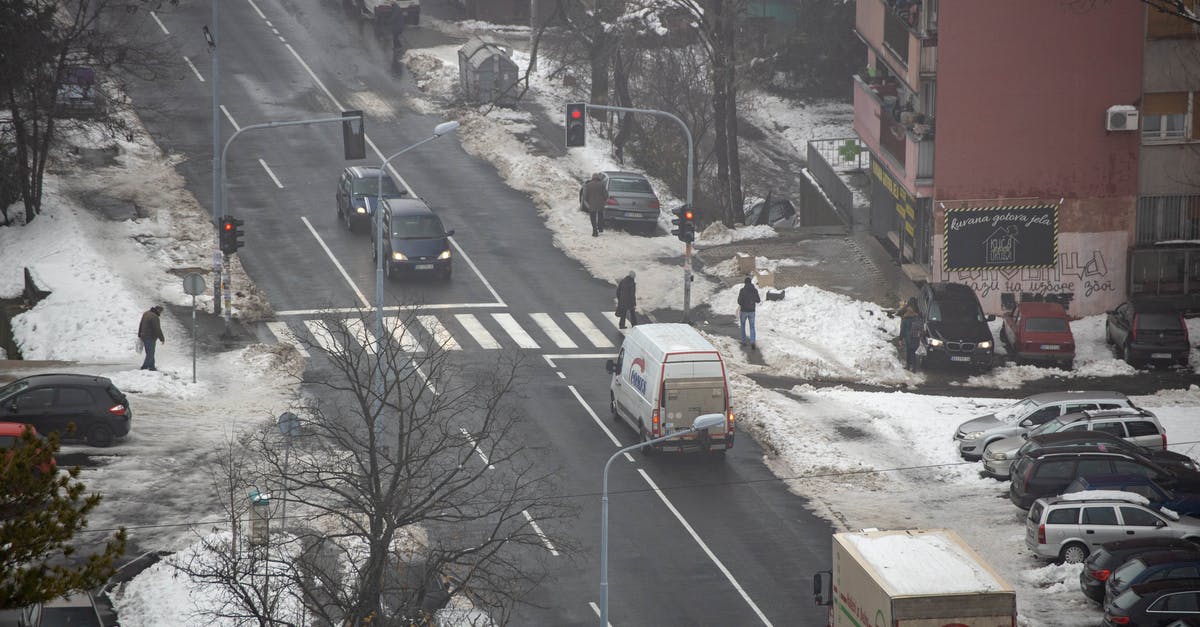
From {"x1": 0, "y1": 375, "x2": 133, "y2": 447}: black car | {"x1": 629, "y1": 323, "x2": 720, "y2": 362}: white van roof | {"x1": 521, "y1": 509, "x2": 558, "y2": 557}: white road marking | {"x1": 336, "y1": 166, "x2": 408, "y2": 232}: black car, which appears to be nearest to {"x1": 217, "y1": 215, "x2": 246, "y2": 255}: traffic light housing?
{"x1": 336, "y1": 166, "x2": 408, "y2": 232}: black car

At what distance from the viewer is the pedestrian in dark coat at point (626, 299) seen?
1590 inches

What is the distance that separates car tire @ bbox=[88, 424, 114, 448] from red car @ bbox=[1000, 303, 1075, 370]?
75.2ft

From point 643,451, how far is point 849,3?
1550 inches

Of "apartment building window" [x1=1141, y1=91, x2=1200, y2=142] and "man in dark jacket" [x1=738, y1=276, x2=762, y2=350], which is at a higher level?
"apartment building window" [x1=1141, y1=91, x2=1200, y2=142]

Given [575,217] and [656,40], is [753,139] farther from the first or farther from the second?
[575,217]

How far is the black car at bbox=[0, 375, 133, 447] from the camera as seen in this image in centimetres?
3095

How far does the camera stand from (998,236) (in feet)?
142

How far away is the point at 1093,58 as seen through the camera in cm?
4262

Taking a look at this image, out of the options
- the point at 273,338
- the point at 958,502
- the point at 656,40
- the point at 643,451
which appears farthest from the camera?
the point at 656,40

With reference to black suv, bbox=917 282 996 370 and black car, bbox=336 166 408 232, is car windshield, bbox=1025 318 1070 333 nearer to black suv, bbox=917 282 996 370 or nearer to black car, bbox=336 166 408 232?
black suv, bbox=917 282 996 370

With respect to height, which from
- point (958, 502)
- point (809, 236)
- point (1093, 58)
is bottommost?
point (958, 502)

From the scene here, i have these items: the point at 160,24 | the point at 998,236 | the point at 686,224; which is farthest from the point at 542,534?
the point at 160,24

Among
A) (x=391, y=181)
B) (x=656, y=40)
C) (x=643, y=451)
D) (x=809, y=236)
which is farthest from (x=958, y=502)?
(x=656, y=40)

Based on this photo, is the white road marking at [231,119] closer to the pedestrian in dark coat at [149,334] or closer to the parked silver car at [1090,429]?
the pedestrian in dark coat at [149,334]
